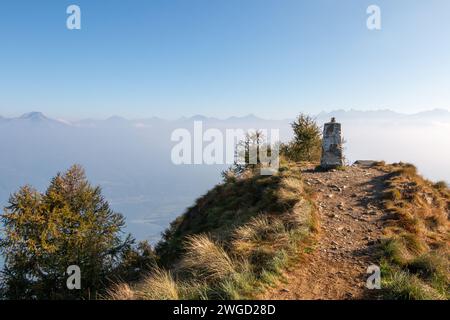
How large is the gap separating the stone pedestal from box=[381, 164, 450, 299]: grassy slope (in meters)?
3.62

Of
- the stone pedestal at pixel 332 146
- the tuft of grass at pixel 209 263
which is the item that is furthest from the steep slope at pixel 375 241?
the stone pedestal at pixel 332 146

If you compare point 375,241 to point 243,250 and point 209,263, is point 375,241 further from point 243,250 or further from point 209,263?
point 209,263

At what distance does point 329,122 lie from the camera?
21266 millimetres

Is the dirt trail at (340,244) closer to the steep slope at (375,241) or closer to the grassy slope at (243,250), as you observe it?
the steep slope at (375,241)

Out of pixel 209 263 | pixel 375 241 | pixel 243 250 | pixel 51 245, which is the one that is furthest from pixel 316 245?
pixel 51 245

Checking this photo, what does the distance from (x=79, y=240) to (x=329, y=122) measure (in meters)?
20.8

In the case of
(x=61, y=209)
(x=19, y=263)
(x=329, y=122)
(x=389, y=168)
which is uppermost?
(x=329, y=122)

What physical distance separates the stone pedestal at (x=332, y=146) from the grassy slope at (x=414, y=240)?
3.62m

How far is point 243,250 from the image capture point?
352 inches

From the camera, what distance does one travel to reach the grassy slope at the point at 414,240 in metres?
6.87
